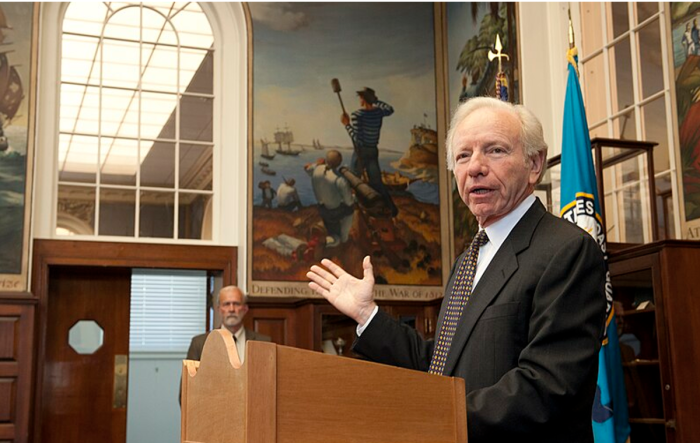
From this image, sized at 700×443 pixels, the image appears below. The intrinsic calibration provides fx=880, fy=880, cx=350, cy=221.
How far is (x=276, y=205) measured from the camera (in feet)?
32.7

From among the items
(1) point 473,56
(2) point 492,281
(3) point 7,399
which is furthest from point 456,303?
(1) point 473,56

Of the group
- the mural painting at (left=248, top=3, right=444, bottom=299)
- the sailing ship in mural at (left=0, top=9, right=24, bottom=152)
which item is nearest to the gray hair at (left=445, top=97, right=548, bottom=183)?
the mural painting at (left=248, top=3, right=444, bottom=299)

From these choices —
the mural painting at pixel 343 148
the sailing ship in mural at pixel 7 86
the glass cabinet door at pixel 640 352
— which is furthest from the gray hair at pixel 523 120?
the sailing ship in mural at pixel 7 86

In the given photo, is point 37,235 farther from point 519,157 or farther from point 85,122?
point 519,157

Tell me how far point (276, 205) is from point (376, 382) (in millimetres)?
8204

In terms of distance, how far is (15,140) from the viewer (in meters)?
9.12

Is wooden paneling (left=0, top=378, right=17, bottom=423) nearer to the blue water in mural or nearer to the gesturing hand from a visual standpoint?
the blue water in mural

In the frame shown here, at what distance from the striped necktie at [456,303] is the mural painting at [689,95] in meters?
4.90

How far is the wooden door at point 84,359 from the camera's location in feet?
31.0

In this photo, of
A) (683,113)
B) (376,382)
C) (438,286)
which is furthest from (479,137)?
(438,286)

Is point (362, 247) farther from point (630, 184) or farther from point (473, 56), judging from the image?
point (630, 184)

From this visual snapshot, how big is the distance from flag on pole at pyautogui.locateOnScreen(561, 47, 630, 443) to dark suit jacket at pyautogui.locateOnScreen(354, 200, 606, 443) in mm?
3649

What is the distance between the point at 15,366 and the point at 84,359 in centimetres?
105

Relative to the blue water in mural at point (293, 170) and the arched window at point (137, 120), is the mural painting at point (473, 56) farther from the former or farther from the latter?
the arched window at point (137, 120)
